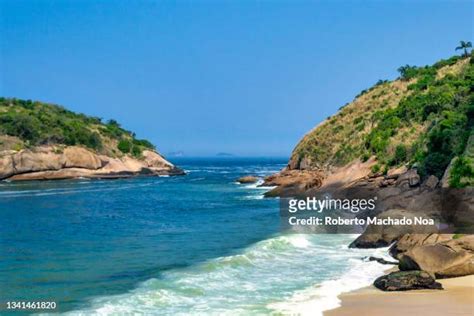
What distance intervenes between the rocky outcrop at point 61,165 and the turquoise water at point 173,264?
4751cm

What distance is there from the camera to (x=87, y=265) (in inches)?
1026

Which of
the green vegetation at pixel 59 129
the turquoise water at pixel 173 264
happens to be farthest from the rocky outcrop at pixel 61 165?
the turquoise water at pixel 173 264

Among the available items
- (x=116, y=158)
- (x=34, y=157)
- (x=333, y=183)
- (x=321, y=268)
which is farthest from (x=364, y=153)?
(x=116, y=158)

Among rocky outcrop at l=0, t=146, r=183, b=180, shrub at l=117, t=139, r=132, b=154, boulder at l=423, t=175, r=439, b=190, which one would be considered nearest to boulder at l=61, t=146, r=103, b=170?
rocky outcrop at l=0, t=146, r=183, b=180

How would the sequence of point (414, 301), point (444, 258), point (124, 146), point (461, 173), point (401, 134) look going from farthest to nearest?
point (124, 146), point (401, 134), point (461, 173), point (444, 258), point (414, 301)

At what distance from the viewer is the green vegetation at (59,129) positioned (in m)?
101

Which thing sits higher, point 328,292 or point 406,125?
point 406,125

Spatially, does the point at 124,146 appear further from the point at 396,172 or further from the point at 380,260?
the point at 380,260

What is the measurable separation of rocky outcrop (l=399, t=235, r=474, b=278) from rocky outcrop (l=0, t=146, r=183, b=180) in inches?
3213

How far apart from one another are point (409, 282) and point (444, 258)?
2177mm

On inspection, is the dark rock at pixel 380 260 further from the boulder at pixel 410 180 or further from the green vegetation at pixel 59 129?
the green vegetation at pixel 59 129

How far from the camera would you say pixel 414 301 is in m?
17.8

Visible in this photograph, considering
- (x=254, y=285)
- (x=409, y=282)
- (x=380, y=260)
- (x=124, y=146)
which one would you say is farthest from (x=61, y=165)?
(x=409, y=282)

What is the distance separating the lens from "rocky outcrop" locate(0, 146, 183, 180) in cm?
9219
